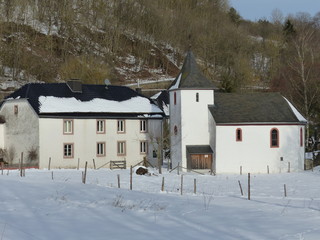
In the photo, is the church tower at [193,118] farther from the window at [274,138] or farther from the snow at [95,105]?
the snow at [95,105]

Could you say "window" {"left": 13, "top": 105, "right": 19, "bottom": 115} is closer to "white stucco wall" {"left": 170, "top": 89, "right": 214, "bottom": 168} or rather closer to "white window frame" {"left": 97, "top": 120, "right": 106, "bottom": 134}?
"white window frame" {"left": 97, "top": 120, "right": 106, "bottom": 134}

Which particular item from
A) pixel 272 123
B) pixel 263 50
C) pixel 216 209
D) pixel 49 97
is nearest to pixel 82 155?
pixel 49 97

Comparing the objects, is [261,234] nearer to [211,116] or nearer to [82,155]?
[211,116]

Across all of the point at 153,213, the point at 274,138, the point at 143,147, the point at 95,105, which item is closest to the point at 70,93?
the point at 95,105

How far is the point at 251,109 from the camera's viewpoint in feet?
155

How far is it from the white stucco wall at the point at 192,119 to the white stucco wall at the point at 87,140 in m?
6.91

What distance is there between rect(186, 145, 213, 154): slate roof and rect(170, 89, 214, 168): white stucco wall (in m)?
0.26

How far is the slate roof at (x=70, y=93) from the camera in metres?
49.0

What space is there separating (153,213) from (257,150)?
2638 centimetres

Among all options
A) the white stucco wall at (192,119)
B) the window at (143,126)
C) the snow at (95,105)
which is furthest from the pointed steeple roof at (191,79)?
the window at (143,126)

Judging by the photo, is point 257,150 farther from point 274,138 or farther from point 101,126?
point 101,126

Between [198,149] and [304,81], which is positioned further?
[304,81]

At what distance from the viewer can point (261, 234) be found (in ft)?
53.8

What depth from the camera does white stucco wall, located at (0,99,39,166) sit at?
4772 cm
